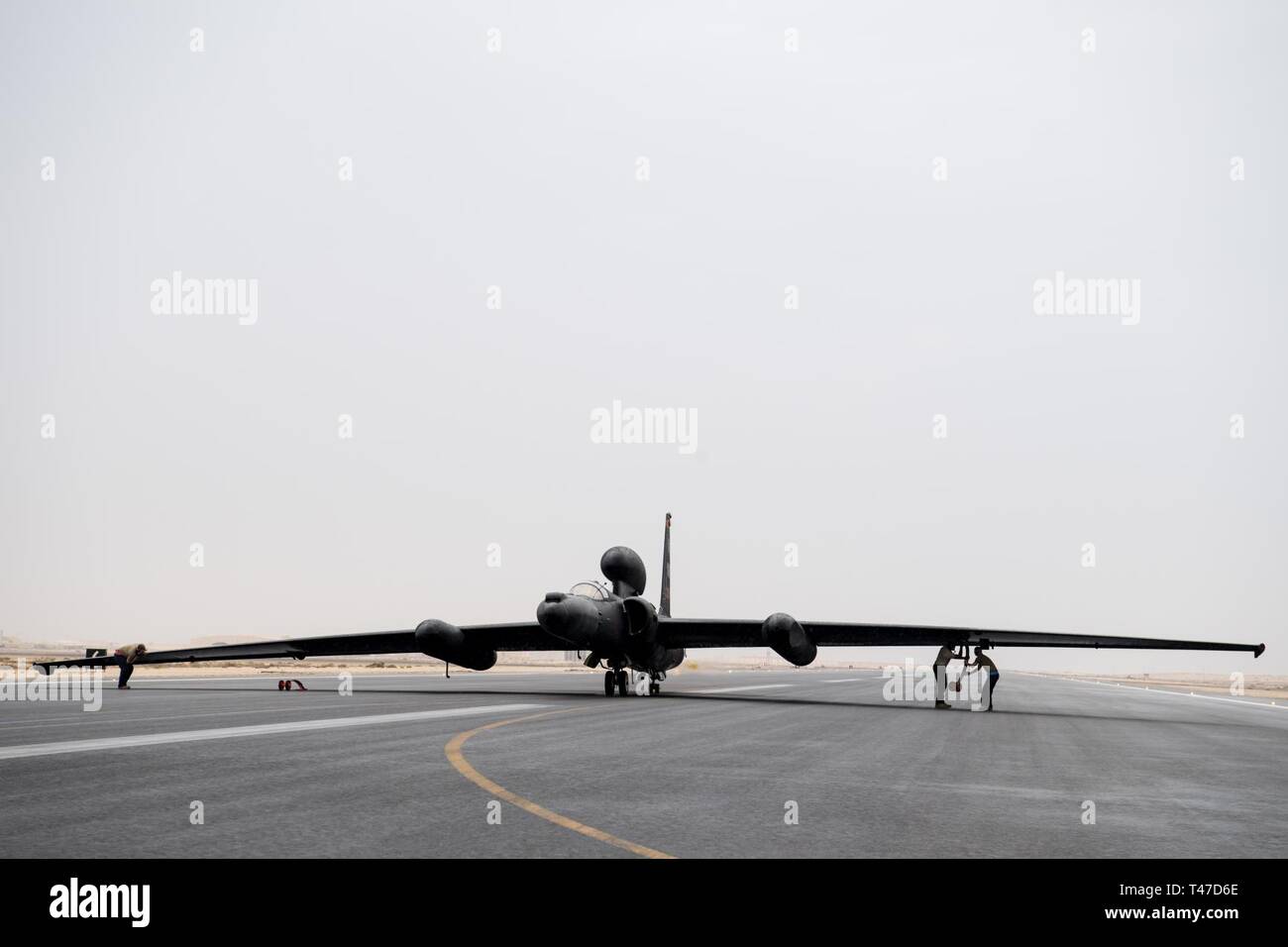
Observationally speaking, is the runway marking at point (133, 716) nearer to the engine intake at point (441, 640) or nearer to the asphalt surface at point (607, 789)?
the asphalt surface at point (607, 789)

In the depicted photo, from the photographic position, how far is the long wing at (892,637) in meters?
28.3

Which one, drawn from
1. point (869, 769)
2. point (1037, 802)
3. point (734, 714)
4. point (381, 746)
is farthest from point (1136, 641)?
point (381, 746)

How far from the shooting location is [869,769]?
42.2ft

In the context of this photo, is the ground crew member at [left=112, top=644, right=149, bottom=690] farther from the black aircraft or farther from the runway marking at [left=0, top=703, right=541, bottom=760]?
the runway marking at [left=0, top=703, right=541, bottom=760]

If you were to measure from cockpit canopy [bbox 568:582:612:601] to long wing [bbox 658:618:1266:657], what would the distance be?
333 cm

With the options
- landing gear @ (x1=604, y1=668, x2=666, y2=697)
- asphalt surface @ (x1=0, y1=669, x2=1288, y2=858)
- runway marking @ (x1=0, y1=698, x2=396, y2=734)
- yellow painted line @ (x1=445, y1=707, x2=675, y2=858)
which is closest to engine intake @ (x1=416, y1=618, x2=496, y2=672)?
landing gear @ (x1=604, y1=668, x2=666, y2=697)

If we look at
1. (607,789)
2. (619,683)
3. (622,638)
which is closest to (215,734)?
(607,789)

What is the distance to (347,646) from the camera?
3659cm

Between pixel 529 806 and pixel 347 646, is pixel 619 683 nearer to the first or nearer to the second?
pixel 347 646

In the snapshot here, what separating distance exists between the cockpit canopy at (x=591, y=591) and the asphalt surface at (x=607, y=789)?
9.37 meters

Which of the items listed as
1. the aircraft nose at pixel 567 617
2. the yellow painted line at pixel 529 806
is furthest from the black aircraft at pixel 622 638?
the yellow painted line at pixel 529 806

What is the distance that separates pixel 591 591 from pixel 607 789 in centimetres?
2048
